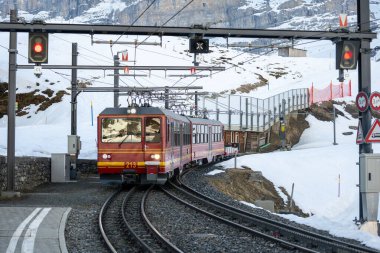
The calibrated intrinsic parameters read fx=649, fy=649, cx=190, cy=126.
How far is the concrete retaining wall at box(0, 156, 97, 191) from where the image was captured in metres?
22.5

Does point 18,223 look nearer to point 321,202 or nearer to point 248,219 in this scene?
point 248,219

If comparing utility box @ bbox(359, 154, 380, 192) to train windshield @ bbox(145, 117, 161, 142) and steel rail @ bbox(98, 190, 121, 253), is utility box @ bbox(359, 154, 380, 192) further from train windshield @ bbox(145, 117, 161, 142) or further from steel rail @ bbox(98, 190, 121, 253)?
train windshield @ bbox(145, 117, 161, 142)

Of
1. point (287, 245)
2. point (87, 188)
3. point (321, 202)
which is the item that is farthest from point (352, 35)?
point (321, 202)

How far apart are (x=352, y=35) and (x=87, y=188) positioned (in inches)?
474

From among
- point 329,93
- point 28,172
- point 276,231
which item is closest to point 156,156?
point 28,172

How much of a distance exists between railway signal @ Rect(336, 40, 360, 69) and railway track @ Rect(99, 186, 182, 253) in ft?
21.7

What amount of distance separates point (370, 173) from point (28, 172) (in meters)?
13.8

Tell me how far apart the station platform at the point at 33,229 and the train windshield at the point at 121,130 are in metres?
5.85

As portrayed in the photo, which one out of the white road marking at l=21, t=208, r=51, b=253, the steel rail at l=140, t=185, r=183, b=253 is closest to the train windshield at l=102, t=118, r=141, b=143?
the steel rail at l=140, t=185, r=183, b=253

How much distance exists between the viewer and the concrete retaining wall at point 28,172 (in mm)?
22547

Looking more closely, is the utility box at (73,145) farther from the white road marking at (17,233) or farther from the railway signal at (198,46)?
the white road marking at (17,233)

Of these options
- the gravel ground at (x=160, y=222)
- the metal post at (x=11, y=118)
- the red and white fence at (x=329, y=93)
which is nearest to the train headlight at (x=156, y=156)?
the gravel ground at (x=160, y=222)

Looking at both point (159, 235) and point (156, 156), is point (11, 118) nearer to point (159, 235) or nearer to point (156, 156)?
point (156, 156)

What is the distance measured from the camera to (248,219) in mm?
15812
